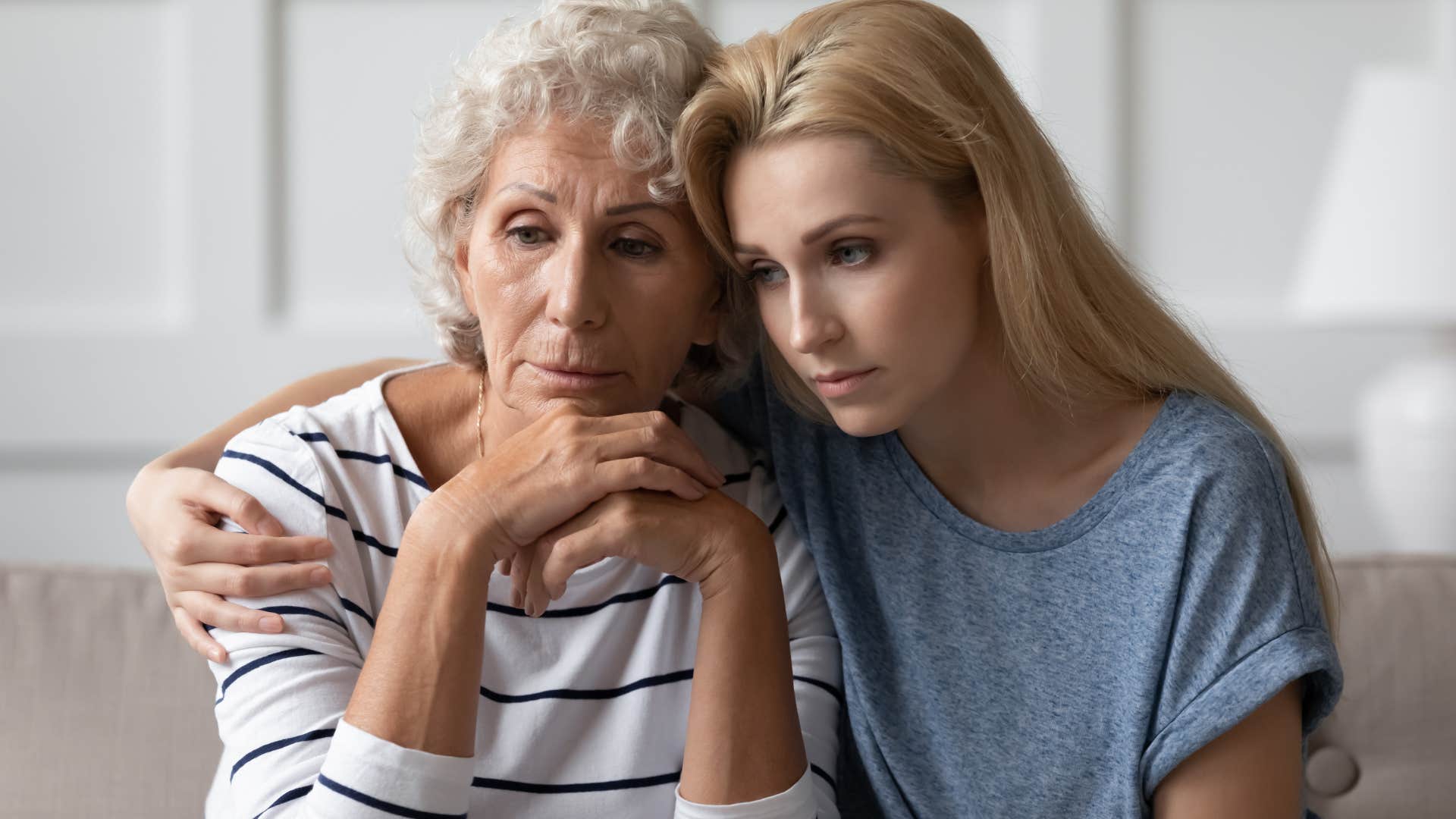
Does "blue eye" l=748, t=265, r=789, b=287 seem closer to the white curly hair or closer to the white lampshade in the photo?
the white curly hair

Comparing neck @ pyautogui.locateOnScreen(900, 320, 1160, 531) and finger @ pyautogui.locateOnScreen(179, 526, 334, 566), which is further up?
neck @ pyautogui.locateOnScreen(900, 320, 1160, 531)

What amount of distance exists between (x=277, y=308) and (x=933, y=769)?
1.78 m

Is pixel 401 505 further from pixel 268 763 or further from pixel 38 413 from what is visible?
pixel 38 413

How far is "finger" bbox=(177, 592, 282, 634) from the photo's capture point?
117 cm

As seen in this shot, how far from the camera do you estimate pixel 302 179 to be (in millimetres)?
2578

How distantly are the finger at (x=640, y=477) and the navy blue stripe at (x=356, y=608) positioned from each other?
283 millimetres

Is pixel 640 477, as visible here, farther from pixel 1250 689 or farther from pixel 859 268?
pixel 1250 689

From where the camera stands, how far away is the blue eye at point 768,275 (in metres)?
1.23

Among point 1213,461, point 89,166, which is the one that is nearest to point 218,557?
point 1213,461

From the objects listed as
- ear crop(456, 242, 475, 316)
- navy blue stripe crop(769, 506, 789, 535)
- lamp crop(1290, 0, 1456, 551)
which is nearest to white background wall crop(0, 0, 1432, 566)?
lamp crop(1290, 0, 1456, 551)

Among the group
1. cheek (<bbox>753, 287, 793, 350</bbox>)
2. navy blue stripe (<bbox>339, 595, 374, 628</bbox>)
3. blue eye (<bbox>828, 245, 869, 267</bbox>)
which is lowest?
navy blue stripe (<bbox>339, 595, 374, 628</bbox>)

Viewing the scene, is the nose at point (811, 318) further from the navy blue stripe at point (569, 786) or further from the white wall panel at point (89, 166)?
the white wall panel at point (89, 166)

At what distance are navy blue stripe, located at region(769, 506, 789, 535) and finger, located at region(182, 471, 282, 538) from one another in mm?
526

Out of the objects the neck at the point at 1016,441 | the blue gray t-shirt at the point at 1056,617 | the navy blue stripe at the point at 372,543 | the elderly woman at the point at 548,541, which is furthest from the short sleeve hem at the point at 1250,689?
the navy blue stripe at the point at 372,543
